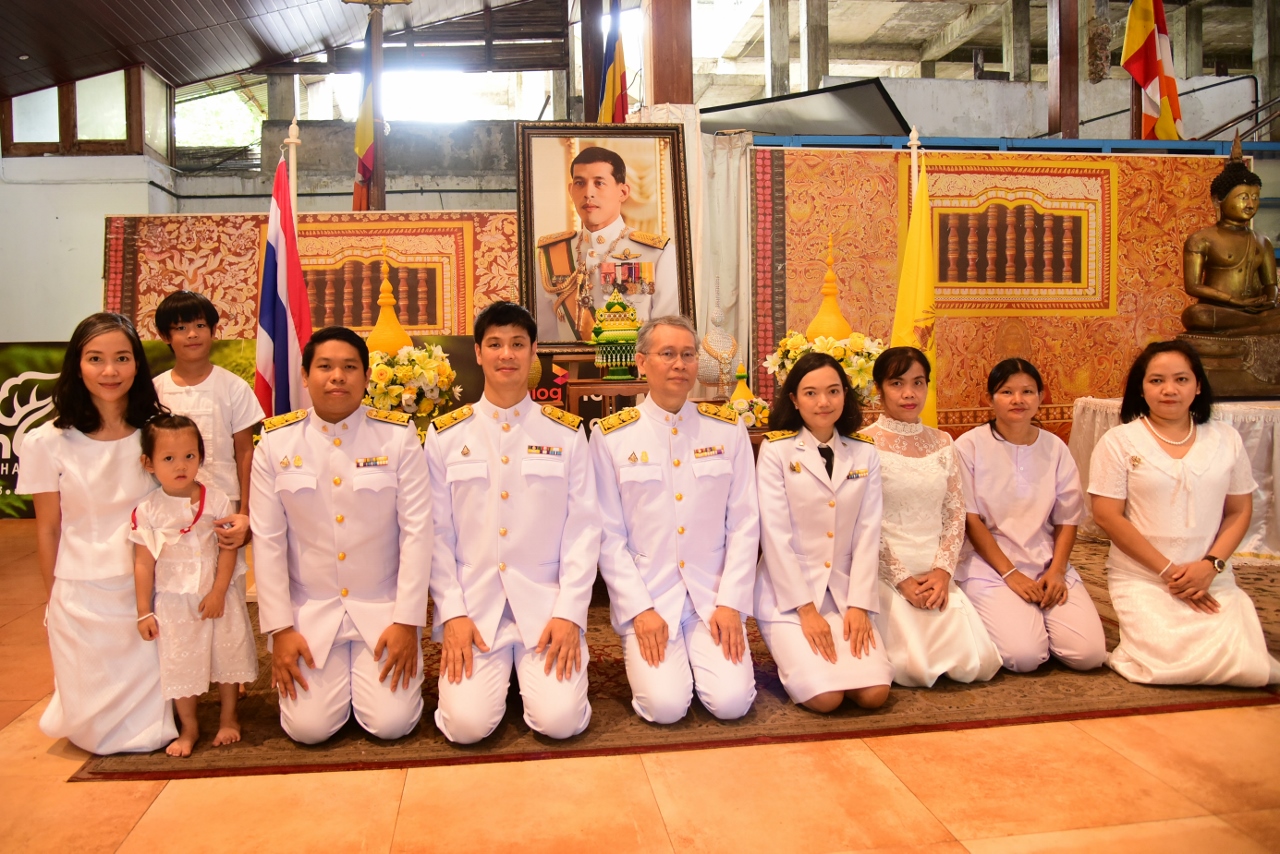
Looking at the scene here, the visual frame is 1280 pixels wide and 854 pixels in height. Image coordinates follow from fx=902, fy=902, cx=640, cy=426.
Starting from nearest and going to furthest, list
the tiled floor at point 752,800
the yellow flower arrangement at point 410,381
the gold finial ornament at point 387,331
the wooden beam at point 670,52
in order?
the tiled floor at point 752,800 → the yellow flower arrangement at point 410,381 → the gold finial ornament at point 387,331 → the wooden beam at point 670,52

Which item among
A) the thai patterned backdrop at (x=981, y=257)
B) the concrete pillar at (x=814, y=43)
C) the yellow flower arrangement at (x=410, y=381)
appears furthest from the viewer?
the concrete pillar at (x=814, y=43)

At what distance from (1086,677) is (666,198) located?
354 cm

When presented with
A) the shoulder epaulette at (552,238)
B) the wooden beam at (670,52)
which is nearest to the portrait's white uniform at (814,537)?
the shoulder epaulette at (552,238)

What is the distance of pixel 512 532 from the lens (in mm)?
2777

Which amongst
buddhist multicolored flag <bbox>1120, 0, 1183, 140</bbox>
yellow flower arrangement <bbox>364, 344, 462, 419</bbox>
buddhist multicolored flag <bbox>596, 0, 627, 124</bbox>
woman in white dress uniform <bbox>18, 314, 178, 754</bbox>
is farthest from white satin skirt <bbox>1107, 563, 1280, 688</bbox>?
buddhist multicolored flag <bbox>1120, 0, 1183, 140</bbox>

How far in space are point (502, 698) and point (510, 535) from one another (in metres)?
0.48

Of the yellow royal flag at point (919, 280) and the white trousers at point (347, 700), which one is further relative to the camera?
the yellow royal flag at point (919, 280)

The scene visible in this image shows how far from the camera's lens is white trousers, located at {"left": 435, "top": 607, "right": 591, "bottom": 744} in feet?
8.40

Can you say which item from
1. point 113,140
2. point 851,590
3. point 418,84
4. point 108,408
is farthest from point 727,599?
point 418,84

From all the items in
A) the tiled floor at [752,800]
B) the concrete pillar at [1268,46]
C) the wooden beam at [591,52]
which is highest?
the concrete pillar at [1268,46]

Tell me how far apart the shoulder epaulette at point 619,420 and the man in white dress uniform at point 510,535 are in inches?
4.5

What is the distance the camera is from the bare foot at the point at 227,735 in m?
2.60

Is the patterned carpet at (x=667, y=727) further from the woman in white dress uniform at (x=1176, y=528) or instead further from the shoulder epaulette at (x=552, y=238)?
the shoulder epaulette at (x=552, y=238)

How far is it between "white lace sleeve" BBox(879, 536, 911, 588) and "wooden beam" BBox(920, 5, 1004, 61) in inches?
511
